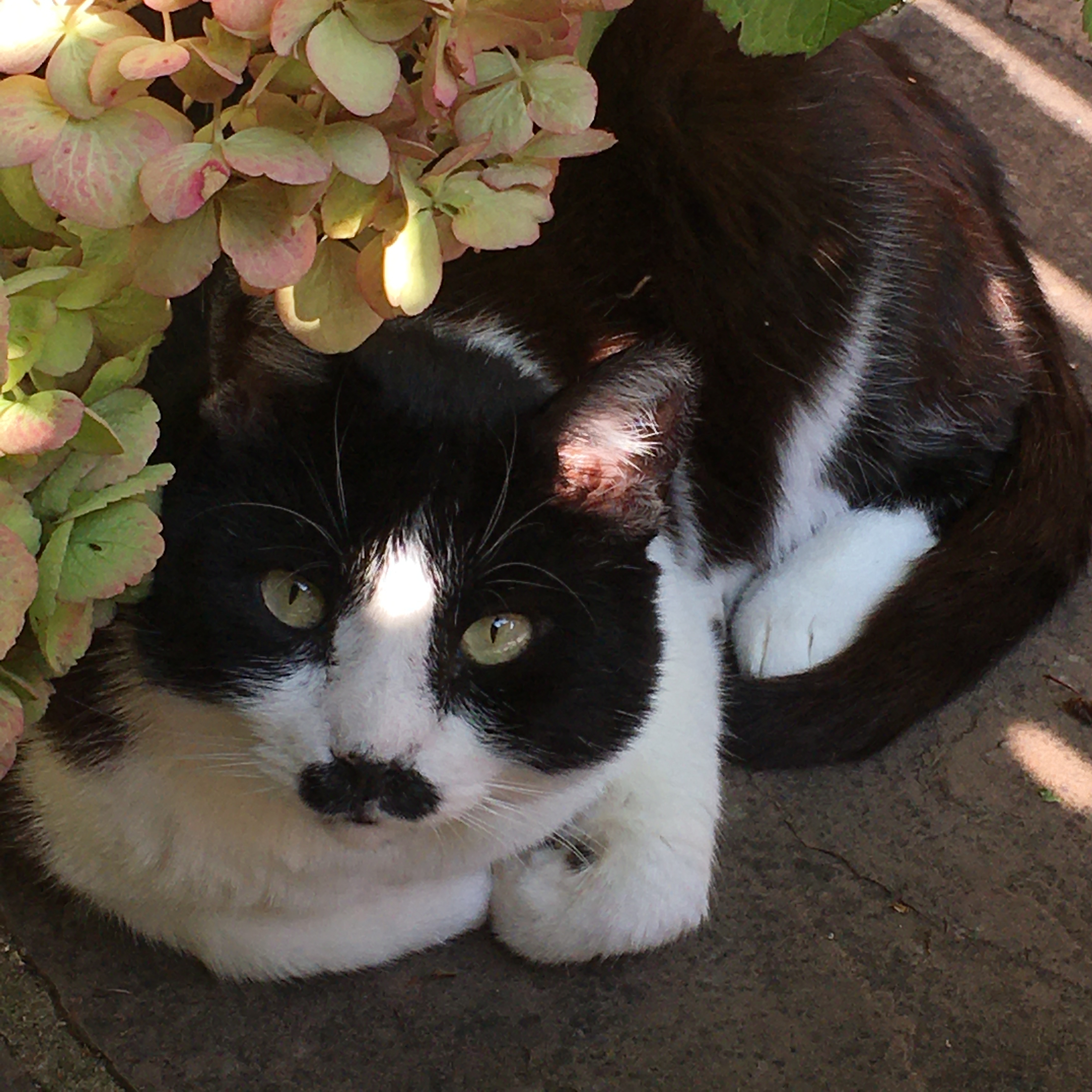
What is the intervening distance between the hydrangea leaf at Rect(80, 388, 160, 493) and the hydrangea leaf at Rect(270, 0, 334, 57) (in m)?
0.27

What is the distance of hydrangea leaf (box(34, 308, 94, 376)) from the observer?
Result: 2.76ft

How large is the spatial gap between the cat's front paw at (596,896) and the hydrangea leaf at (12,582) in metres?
0.78

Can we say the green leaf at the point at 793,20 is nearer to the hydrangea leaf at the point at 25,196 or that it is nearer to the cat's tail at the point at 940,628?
the hydrangea leaf at the point at 25,196

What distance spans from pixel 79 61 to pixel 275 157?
0.12 metres

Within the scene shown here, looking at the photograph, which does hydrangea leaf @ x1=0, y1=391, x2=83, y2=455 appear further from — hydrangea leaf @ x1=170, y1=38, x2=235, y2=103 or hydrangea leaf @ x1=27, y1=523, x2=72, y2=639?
hydrangea leaf @ x1=170, y1=38, x2=235, y2=103

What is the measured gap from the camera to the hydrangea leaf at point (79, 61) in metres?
0.71

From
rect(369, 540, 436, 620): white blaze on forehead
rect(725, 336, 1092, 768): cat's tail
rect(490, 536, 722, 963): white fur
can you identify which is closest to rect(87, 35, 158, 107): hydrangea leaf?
rect(369, 540, 436, 620): white blaze on forehead

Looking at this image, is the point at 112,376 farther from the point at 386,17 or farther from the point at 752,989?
the point at 752,989

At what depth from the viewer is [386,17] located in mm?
740

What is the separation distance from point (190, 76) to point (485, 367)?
20.4 inches


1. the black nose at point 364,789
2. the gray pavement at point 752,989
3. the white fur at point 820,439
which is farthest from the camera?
the white fur at point 820,439

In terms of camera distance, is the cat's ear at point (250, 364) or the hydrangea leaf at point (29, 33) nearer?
the hydrangea leaf at point (29, 33)

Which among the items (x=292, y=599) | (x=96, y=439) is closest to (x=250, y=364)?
(x=292, y=599)

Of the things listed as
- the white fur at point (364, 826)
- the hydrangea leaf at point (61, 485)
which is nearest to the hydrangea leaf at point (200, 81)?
the hydrangea leaf at point (61, 485)
